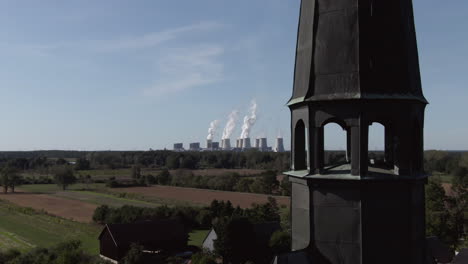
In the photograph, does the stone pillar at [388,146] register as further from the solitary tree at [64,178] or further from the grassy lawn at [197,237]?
the solitary tree at [64,178]

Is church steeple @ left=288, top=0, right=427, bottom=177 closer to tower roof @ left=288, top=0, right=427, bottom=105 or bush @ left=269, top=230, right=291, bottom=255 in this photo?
tower roof @ left=288, top=0, right=427, bottom=105

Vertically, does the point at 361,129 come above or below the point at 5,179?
above

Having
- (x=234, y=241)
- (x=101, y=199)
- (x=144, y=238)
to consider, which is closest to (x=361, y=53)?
(x=234, y=241)

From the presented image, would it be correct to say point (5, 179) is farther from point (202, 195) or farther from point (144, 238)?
point (144, 238)

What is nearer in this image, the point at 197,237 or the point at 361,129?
the point at 361,129

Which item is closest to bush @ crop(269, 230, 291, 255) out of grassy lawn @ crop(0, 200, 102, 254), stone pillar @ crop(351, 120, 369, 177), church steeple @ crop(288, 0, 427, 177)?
grassy lawn @ crop(0, 200, 102, 254)

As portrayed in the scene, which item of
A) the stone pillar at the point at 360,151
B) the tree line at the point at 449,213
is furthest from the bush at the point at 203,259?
the stone pillar at the point at 360,151

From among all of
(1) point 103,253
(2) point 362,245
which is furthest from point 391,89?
(1) point 103,253
